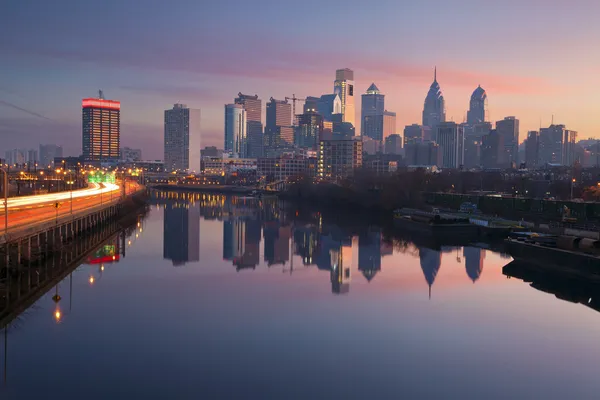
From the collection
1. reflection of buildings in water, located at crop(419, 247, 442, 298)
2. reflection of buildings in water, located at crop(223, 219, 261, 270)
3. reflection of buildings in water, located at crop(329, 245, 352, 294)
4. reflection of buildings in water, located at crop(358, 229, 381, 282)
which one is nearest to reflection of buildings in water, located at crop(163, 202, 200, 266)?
reflection of buildings in water, located at crop(223, 219, 261, 270)

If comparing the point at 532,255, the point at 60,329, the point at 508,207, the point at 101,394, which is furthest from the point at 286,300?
the point at 508,207

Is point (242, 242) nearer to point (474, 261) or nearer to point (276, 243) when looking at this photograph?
point (276, 243)

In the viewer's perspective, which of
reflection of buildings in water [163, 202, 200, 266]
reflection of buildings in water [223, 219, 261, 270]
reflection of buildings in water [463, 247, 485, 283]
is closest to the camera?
reflection of buildings in water [463, 247, 485, 283]

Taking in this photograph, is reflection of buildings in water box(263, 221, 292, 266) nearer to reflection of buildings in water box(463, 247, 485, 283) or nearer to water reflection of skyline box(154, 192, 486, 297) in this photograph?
water reflection of skyline box(154, 192, 486, 297)

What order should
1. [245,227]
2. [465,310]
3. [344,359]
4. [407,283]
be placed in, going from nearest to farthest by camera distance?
1. [344,359]
2. [465,310]
3. [407,283]
4. [245,227]

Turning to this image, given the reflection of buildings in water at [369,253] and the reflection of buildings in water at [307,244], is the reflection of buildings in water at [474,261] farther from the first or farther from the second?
the reflection of buildings in water at [307,244]

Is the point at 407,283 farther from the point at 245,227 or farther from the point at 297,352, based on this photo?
the point at 245,227

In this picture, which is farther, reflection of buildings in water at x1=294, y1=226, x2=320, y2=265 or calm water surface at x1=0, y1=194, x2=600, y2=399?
reflection of buildings in water at x1=294, y1=226, x2=320, y2=265
